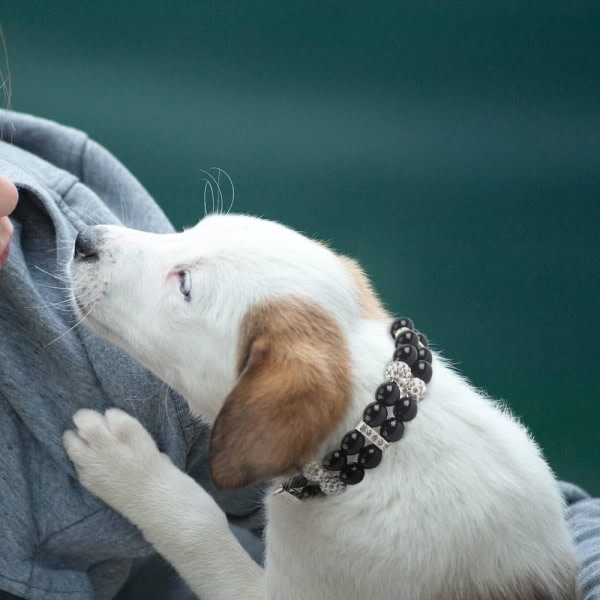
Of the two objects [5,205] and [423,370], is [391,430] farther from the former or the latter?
[5,205]

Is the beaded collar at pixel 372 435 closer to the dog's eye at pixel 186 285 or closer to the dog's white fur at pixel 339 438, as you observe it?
the dog's white fur at pixel 339 438

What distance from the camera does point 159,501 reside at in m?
1.28

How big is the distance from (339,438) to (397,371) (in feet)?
0.38

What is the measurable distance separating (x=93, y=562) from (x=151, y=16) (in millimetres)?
1337

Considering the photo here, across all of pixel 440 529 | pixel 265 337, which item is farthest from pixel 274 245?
pixel 440 529

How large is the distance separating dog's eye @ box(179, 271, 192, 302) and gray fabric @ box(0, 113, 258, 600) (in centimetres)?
17

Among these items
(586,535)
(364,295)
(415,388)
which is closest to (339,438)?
(415,388)

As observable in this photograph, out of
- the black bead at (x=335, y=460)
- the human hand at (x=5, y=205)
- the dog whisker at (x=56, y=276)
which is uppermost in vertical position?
the human hand at (x=5, y=205)

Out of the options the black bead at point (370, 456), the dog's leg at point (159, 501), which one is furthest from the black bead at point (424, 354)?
the dog's leg at point (159, 501)

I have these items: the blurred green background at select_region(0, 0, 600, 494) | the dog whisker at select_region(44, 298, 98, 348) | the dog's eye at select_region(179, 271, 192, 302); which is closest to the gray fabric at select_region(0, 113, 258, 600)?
the dog whisker at select_region(44, 298, 98, 348)

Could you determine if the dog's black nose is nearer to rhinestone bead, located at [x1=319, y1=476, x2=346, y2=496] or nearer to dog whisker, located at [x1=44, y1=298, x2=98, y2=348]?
dog whisker, located at [x1=44, y1=298, x2=98, y2=348]

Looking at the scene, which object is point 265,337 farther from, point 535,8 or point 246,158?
point 535,8

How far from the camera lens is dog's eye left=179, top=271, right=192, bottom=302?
3.77ft

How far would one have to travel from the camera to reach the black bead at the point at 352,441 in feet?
3.49
